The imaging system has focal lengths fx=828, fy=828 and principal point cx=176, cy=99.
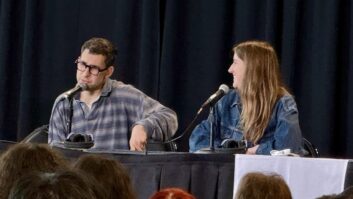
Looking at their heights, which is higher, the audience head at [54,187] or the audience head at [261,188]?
the audience head at [54,187]

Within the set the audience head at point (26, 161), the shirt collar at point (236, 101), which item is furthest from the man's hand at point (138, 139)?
the audience head at point (26, 161)

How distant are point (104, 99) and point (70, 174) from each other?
3101 millimetres

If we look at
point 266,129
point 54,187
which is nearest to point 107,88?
point 266,129

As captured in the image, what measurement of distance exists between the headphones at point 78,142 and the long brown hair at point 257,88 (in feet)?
2.61

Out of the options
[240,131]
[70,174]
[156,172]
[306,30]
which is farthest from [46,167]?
[306,30]

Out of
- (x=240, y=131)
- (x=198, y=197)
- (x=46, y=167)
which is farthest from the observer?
(x=240, y=131)

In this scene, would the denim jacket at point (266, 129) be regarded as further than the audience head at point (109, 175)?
Yes

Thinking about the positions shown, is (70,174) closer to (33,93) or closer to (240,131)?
(240,131)

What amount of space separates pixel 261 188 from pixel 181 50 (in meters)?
3.25

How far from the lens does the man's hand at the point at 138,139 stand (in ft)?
12.4

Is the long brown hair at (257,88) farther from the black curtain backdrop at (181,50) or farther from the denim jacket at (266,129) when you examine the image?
the black curtain backdrop at (181,50)

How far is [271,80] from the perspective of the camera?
13.3 ft

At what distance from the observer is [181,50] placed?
533 cm

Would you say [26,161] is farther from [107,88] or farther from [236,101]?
[107,88]
